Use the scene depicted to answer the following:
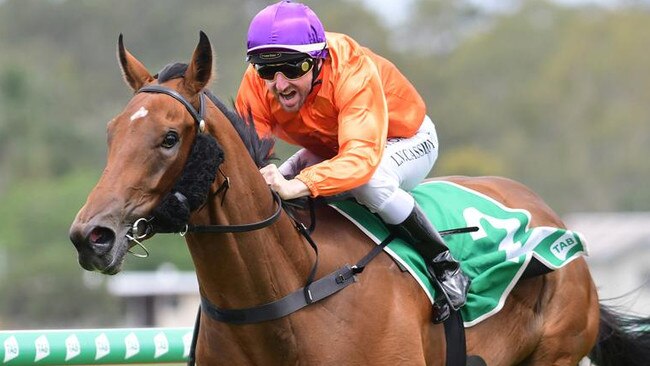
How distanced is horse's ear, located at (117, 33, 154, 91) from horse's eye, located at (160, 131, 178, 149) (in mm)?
327

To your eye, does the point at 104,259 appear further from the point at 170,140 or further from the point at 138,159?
the point at 170,140

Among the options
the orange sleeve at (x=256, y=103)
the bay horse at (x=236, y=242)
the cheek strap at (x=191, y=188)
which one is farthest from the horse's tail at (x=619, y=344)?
the cheek strap at (x=191, y=188)

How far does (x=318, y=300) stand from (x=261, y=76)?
3.19 ft

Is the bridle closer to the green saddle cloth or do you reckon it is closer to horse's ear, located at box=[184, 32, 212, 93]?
horse's ear, located at box=[184, 32, 212, 93]

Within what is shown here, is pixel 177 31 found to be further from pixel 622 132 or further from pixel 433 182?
pixel 433 182

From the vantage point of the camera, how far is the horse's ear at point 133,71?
5.03 meters

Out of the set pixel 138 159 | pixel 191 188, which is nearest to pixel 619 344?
pixel 191 188

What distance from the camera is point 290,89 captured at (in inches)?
222

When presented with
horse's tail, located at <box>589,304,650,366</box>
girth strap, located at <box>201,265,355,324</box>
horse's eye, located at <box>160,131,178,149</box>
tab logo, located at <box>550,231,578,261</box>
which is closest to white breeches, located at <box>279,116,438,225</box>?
girth strap, located at <box>201,265,355,324</box>

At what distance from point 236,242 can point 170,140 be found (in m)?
0.57

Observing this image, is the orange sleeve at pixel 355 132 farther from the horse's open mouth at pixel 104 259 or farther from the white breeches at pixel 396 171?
the horse's open mouth at pixel 104 259

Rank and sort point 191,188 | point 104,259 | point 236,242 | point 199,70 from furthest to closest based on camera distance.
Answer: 1. point 236,242
2. point 199,70
3. point 191,188
4. point 104,259

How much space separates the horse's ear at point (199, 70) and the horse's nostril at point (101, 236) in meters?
0.70

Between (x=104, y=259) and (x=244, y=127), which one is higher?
(x=244, y=127)
